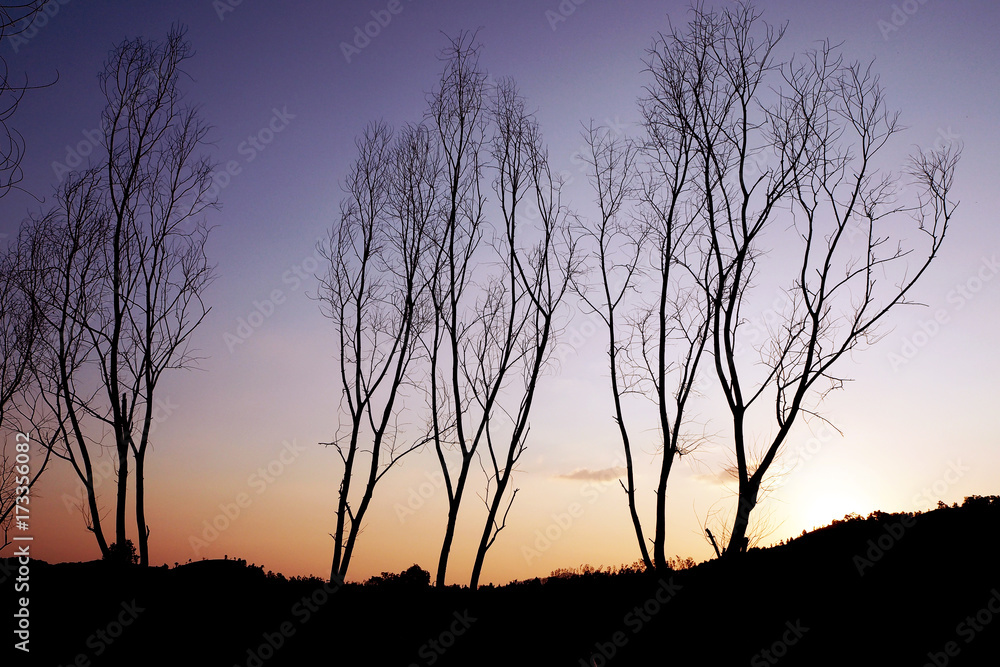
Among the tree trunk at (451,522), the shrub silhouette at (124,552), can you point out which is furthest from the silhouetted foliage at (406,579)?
the shrub silhouette at (124,552)

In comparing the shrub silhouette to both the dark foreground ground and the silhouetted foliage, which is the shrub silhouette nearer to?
the dark foreground ground

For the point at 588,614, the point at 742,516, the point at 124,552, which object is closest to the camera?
the point at 588,614

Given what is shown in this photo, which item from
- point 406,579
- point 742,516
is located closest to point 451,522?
point 406,579

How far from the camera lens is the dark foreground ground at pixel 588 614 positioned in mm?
8914

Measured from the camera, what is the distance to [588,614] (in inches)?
429

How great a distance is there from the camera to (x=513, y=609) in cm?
1146

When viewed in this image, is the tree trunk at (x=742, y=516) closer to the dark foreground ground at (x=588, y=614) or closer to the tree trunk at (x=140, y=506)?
the dark foreground ground at (x=588, y=614)

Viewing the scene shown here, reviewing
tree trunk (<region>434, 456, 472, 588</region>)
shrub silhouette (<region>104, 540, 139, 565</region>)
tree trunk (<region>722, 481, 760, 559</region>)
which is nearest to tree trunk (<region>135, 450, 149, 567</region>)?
shrub silhouette (<region>104, 540, 139, 565</region>)

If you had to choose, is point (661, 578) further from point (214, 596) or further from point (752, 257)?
point (214, 596)

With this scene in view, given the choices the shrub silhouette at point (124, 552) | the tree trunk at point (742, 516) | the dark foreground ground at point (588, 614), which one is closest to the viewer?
the dark foreground ground at point (588, 614)

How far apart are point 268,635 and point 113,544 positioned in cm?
728

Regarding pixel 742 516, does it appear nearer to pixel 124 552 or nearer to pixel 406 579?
pixel 406 579

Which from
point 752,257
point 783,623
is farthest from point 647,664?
point 752,257

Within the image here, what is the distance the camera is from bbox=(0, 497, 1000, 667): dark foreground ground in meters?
8.91
